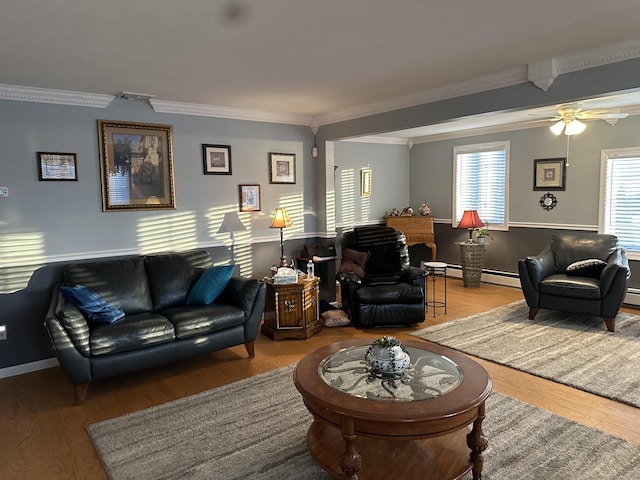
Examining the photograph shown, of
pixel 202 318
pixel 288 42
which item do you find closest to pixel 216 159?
pixel 202 318

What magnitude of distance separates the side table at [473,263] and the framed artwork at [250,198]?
3.28m

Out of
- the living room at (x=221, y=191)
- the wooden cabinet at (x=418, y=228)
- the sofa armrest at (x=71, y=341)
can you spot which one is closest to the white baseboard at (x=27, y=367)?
the living room at (x=221, y=191)

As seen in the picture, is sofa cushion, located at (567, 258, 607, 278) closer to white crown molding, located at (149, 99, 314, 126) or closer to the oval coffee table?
the oval coffee table

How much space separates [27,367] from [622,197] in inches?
266

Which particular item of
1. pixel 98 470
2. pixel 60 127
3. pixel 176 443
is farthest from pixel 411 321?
pixel 60 127

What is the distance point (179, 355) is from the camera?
3.71m

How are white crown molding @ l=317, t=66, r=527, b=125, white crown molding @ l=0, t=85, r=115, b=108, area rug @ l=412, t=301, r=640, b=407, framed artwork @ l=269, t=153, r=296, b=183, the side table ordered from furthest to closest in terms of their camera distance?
the side table
framed artwork @ l=269, t=153, r=296, b=183
white crown molding @ l=0, t=85, r=115, b=108
white crown molding @ l=317, t=66, r=527, b=125
area rug @ l=412, t=301, r=640, b=407

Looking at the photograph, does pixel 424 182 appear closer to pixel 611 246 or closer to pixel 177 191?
pixel 611 246

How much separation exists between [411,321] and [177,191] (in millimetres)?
2832

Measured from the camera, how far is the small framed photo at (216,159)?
16.1 ft

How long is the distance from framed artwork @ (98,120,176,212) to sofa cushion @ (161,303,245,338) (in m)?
1.21

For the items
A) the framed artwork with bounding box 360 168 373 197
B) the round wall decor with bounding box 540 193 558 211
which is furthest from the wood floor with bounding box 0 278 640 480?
the round wall decor with bounding box 540 193 558 211

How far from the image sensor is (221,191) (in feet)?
16.6

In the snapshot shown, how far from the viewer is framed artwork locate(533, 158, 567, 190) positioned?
6.11 m
